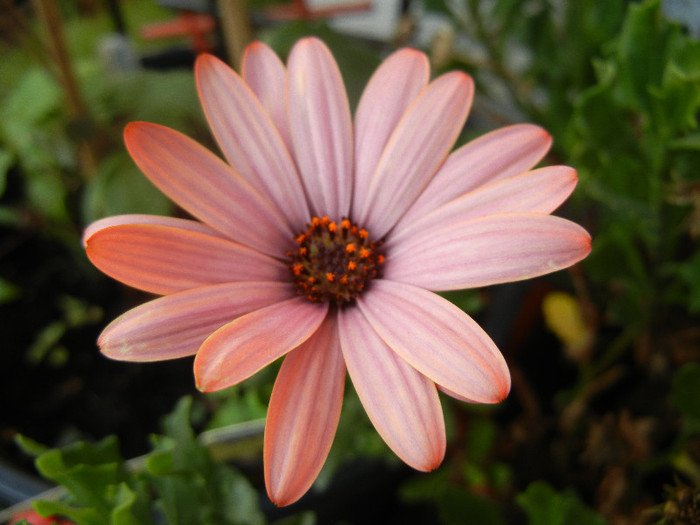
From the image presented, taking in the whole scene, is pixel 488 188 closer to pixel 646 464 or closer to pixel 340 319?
pixel 340 319

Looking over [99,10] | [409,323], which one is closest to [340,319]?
[409,323]

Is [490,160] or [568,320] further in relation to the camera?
[568,320]

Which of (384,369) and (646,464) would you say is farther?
(646,464)

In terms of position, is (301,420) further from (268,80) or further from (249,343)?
(268,80)

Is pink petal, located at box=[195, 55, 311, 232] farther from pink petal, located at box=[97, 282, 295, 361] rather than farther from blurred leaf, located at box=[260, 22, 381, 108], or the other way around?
blurred leaf, located at box=[260, 22, 381, 108]

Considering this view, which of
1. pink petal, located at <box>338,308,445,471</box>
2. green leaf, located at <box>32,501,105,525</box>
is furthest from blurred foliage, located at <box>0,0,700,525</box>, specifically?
pink petal, located at <box>338,308,445,471</box>

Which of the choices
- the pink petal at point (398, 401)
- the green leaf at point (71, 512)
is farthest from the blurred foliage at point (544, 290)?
the pink petal at point (398, 401)

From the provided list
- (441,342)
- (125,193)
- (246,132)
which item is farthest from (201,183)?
(125,193)

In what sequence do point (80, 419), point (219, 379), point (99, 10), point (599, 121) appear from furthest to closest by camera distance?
point (99, 10) < point (80, 419) < point (599, 121) < point (219, 379)

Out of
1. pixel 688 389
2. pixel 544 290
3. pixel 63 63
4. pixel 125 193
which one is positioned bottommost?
pixel 544 290
